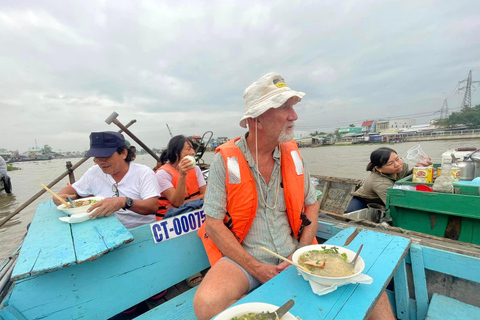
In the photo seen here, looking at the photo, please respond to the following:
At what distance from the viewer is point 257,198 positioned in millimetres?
1685

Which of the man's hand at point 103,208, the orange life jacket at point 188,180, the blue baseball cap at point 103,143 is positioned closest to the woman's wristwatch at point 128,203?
the man's hand at point 103,208

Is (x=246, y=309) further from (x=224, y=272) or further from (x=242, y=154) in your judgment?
(x=242, y=154)

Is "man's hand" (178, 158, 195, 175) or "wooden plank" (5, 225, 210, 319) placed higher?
"man's hand" (178, 158, 195, 175)

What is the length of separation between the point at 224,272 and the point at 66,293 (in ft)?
3.41

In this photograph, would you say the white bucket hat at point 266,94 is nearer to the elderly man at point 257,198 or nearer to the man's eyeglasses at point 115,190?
the elderly man at point 257,198

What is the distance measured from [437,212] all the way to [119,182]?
364 centimetres

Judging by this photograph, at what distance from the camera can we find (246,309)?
2.93ft

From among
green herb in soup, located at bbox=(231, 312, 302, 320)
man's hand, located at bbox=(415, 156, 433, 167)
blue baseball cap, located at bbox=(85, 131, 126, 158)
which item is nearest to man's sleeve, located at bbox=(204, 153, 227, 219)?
green herb in soup, located at bbox=(231, 312, 302, 320)

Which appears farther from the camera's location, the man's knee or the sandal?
the sandal

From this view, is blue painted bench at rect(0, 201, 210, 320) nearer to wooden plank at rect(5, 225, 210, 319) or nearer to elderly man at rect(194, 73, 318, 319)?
wooden plank at rect(5, 225, 210, 319)

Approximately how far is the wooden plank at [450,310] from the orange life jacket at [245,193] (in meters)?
0.94

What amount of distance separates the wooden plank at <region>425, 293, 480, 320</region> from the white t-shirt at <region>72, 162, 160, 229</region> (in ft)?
8.21

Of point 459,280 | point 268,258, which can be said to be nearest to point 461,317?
point 459,280

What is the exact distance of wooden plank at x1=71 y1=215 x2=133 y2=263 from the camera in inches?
48.0
